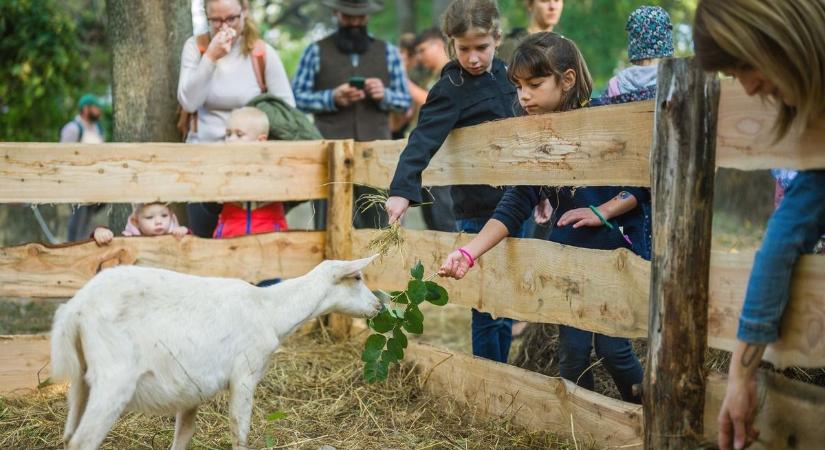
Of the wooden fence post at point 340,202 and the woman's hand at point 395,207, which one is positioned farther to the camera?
the wooden fence post at point 340,202

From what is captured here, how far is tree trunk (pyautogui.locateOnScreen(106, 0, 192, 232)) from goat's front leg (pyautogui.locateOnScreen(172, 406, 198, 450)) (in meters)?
2.71

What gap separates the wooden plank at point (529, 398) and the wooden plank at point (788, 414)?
66 centimetres

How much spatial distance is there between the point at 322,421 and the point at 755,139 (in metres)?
2.73

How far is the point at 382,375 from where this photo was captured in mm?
4434

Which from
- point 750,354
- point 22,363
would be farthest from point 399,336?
point 22,363

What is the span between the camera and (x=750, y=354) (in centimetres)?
278

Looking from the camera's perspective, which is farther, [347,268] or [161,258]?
[161,258]

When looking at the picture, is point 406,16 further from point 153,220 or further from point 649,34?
point 649,34

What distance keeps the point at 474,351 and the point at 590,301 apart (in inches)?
54.5

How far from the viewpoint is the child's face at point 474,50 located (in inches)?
184

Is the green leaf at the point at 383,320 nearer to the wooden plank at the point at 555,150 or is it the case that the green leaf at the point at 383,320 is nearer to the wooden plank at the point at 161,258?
the wooden plank at the point at 555,150

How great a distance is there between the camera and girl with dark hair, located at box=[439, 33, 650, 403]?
13.8ft

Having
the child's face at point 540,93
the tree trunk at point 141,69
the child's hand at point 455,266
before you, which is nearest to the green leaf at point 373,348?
the child's hand at point 455,266

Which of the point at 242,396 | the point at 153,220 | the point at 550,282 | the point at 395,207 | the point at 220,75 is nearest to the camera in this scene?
the point at 242,396
